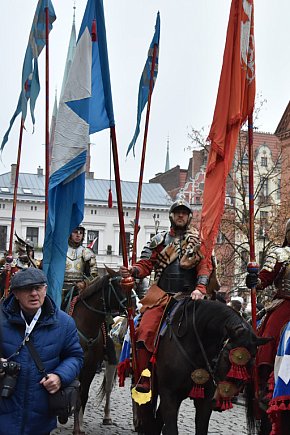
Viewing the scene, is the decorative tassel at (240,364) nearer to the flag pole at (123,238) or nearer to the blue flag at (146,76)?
the flag pole at (123,238)

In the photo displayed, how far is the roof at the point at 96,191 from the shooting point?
53344 mm

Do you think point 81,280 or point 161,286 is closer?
point 161,286

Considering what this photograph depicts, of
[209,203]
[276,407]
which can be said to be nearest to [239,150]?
[209,203]

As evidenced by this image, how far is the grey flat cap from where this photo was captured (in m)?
4.68

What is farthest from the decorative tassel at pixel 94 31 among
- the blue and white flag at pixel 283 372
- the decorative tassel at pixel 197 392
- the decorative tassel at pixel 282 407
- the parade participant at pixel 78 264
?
the decorative tassel at pixel 282 407

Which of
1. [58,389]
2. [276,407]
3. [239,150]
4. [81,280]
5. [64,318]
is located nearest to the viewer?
[58,389]

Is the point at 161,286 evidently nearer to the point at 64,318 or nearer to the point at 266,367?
the point at 266,367

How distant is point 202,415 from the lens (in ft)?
21.1

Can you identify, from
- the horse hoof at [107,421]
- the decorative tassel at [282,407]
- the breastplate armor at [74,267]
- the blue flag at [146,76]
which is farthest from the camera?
the breastplate armor at [74,267]

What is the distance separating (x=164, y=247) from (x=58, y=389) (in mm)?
3042

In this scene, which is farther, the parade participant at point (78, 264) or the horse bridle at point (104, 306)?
the parade participant at point (78, 264)

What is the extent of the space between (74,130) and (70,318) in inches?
97.0

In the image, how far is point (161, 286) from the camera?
23.8 ft

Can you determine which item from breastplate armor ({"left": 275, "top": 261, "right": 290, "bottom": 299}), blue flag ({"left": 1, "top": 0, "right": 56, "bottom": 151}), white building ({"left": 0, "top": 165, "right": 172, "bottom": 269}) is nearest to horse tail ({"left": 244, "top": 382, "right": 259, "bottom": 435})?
breastplate armor ({"left": 275, "top": 261, "right": 290, "bottom": 299})
